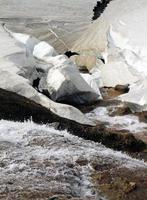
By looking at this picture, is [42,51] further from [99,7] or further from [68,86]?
[99,7]

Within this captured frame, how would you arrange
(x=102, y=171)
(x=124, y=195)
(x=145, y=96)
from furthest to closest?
(x=145, y=96)
(x=102, y=171)
(x=124, y=195)

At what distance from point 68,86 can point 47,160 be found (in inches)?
183

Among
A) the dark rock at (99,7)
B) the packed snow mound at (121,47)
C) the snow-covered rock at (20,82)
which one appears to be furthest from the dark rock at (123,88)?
the dark rock at (99,7)

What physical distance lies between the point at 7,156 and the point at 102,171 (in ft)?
3.41

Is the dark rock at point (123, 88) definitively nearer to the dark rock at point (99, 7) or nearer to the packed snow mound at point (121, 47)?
the packed snow mound at point (121, 47)

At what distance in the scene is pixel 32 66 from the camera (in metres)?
11.2

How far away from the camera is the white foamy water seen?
498 centimetres

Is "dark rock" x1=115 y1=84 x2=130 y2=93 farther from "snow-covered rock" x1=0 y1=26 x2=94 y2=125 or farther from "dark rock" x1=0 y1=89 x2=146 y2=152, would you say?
"dark rock" x1=0 y1=89 x2=146 y2=152

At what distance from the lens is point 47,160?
18.2ft

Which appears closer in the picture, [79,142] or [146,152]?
[79,142]

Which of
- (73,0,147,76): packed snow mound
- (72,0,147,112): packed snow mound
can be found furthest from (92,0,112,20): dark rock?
(73,0,147,76): packed snow mound

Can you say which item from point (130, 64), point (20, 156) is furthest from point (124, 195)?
point (130, 64)

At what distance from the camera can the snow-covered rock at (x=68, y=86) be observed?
10.1m

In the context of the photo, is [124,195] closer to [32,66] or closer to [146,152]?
[146,152]
